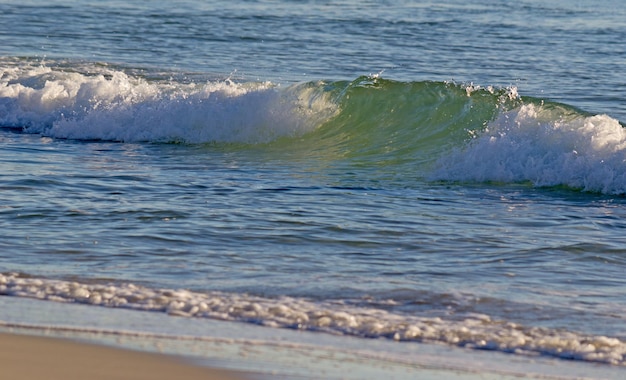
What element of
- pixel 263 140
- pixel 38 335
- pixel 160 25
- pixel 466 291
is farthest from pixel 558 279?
pixel 160 25

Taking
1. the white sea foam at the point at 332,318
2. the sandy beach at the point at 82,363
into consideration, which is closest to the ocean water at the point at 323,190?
the white sea foam at the point at 332,318

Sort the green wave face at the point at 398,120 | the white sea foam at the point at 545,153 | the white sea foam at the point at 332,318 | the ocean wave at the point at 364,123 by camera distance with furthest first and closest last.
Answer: the green wave face at the point at 398,120, the ocean wave at the point at 364,123, the white sea foam at the point at 545,153, the white sea foam at the point at 332,318

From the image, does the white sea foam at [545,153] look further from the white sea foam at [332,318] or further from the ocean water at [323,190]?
the white sea foam at [332,318]

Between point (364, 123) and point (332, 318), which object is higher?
point (332, 318)

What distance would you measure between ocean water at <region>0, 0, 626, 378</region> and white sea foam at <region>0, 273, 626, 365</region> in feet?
0.06

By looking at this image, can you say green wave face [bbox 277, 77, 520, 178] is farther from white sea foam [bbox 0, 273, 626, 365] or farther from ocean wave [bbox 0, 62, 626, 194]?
white sea foam [bbox 0, 273, 626, 365]

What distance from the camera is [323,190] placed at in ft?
33.1

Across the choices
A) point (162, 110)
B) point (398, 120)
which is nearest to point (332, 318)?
point (398, 120)

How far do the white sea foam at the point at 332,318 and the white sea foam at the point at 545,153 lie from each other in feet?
17.0

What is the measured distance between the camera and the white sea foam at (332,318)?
18.2ft

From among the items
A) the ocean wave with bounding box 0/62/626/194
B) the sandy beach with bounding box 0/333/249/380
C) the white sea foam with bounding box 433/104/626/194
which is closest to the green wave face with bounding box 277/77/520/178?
the ocean wave with bounding box 0/62/626/194

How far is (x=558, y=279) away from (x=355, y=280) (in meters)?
1.28

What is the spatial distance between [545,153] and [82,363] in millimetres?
7787

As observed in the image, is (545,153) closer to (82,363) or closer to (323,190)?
(323,190)
